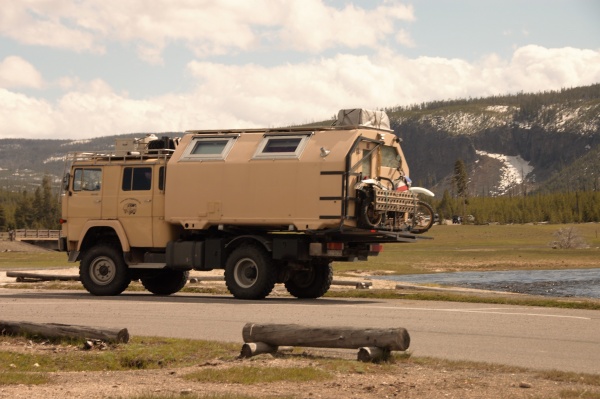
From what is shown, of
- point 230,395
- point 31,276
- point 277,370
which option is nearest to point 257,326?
point 277,370

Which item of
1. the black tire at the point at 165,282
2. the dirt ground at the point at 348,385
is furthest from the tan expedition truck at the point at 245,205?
the dirt ground at the point at 348,385

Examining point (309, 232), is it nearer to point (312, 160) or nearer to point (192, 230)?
point (312, 160)

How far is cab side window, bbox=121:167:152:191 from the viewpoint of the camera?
2630cm

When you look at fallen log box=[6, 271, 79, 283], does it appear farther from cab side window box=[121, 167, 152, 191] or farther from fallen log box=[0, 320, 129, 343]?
fallen log box=[0, 320, 129, 343]

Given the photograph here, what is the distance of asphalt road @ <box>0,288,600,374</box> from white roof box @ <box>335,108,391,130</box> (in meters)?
4.23

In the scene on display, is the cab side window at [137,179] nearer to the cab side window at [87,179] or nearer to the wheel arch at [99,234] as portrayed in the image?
the cab side window at [87,179]

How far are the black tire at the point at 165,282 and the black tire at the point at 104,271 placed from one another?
1.45 m

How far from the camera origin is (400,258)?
70125mm

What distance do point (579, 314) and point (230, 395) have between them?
1064cm

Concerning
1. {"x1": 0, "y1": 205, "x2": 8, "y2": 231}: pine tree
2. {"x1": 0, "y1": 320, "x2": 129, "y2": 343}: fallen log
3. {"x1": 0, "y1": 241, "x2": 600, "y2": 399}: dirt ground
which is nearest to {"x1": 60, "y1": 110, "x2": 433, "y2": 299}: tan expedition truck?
{"x1": 0, "y1": 320, "x2": 129, "y2": 343}: fallen log

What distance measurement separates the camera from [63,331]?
15305 mm

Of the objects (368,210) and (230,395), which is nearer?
(230,395)

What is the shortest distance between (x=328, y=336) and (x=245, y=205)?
1160cm

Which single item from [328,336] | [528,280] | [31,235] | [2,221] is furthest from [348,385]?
[2,221]
